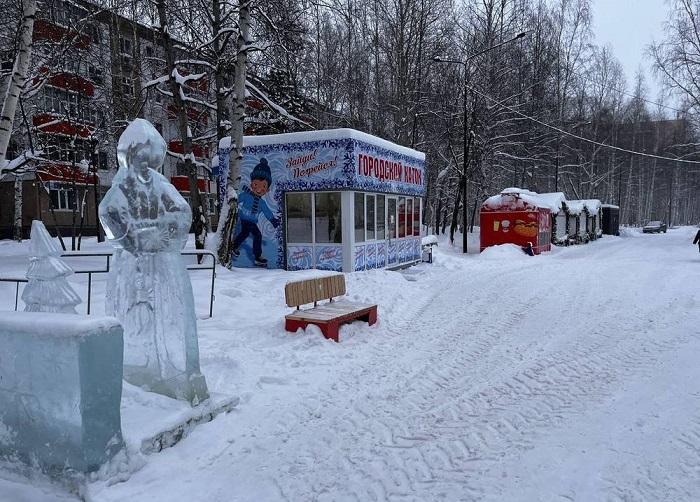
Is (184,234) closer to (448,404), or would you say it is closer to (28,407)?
(28,407)

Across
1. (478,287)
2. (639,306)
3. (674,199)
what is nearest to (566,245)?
(478,287)

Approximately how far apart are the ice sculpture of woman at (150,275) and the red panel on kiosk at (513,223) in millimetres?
19765

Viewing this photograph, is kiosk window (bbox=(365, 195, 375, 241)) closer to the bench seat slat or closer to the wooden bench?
the wooden bench

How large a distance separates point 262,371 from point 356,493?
257 cm

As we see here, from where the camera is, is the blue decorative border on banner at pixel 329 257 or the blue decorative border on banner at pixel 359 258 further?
the blue decorative border on banner at pixel 359 258

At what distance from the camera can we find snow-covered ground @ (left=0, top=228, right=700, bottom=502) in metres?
3.15

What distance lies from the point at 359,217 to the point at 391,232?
6.94 feet

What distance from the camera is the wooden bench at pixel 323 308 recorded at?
668cm

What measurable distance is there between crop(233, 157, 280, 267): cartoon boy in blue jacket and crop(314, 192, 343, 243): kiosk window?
115 centimetres

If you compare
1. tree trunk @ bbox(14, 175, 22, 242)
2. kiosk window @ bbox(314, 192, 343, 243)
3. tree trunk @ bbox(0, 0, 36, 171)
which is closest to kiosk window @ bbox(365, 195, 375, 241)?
kiosk window @ bbox(314, 192, 343, 243)

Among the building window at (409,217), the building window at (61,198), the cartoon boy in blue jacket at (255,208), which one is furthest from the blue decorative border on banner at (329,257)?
the building window at (61,198)

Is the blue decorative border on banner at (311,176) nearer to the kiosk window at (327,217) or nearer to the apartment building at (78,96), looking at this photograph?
the kiosk window at (327,217)

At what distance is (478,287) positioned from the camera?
37.8 ft

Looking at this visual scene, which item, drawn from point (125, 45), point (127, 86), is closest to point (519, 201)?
point (127, 86)
